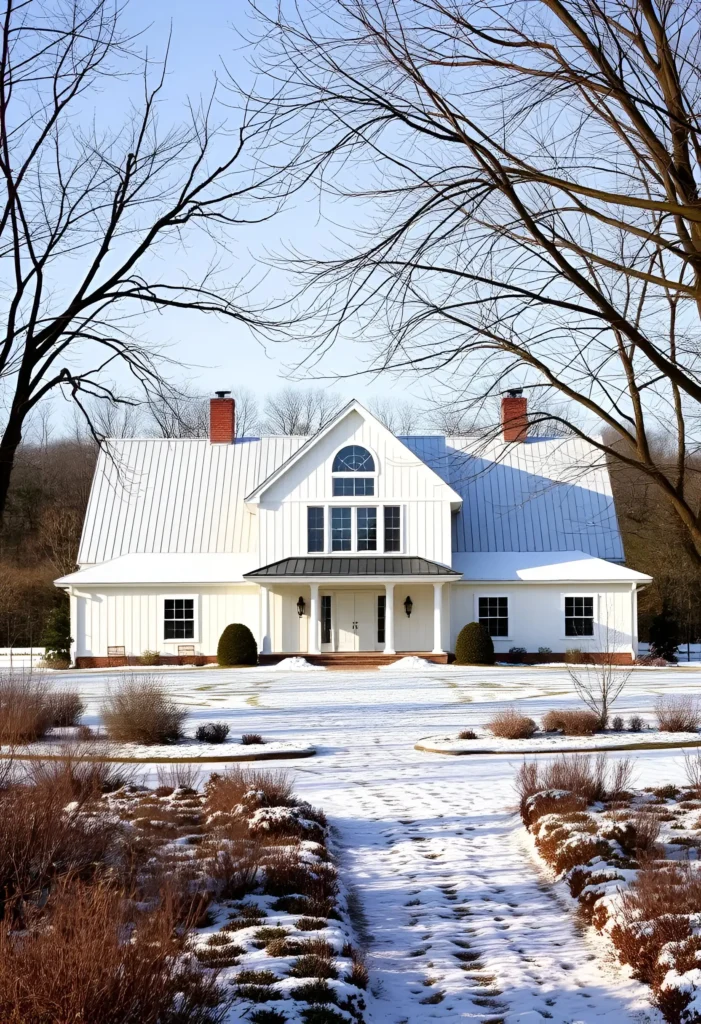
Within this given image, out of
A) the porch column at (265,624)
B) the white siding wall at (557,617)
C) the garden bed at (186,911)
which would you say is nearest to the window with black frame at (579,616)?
the white siding wall at (557,617)

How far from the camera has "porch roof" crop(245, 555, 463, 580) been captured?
32.9 m

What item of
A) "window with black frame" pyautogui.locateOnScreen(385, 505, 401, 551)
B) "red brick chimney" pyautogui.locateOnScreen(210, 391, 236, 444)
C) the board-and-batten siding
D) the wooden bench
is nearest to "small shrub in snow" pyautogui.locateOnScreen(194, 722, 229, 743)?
"window with black frame" pyautogui.locateOnScreen(385, 505, 401, 551)

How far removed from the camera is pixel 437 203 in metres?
6.04

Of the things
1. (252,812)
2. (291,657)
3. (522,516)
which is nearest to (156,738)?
(252,812)

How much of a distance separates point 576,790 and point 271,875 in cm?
401

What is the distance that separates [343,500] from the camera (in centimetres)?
3444

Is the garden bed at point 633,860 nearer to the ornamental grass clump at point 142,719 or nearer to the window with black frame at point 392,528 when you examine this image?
the ornamental grass clump at point 142,719

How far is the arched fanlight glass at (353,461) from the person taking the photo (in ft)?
113

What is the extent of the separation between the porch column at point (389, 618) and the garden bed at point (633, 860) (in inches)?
800

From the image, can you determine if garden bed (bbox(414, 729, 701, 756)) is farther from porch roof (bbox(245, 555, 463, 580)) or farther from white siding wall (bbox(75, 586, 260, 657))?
white siding wall (bbox(75, 586, 260, 657))

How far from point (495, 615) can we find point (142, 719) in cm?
2081

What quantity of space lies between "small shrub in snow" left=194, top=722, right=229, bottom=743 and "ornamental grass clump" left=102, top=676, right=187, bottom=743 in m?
0.38

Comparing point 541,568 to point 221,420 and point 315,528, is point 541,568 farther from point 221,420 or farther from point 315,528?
point 221,420

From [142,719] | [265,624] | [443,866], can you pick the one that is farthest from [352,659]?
[443,866]
